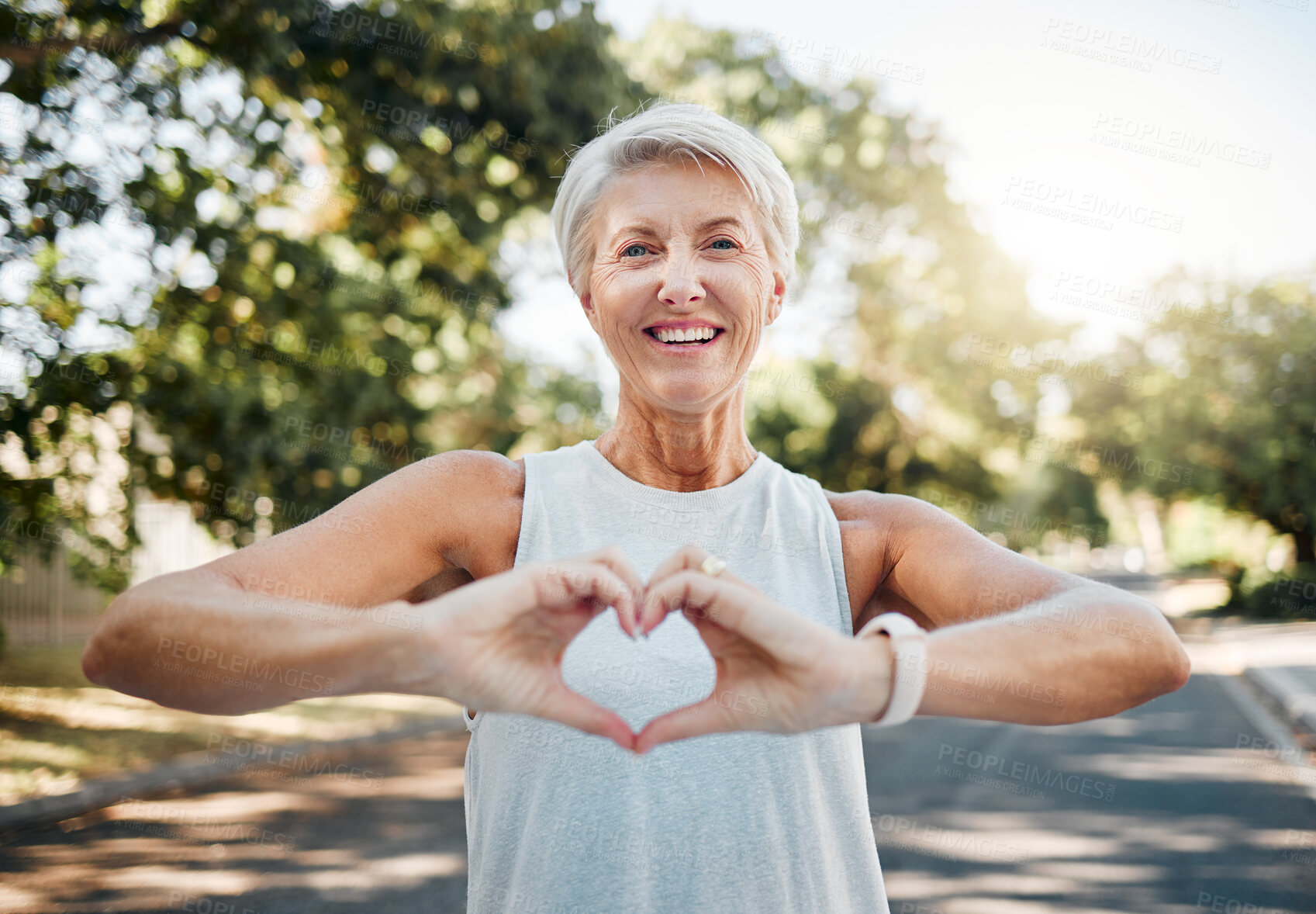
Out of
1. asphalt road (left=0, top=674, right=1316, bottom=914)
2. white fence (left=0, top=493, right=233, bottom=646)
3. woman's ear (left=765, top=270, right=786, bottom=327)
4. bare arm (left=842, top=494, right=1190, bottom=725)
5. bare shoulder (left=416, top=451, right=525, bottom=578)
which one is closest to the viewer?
bare arm (left=842, top=494, right=1190, bottom=725)

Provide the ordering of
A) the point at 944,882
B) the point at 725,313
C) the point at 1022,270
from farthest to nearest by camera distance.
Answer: the point at 1022,270 → the point at 944,882 → the point at 725,313

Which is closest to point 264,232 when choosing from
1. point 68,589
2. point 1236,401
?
point 68,589

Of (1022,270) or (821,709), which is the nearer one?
(821,709)

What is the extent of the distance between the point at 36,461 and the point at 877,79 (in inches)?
760

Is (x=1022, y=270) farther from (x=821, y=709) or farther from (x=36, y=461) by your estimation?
(x=821, y=709)

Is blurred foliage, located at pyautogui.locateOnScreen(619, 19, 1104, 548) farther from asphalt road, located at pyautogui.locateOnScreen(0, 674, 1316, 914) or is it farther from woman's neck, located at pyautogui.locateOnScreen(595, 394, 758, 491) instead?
woman's neck, located at pyautogui.locateOnScreen(595, 394, 758, 491)

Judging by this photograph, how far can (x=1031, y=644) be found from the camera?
1303mm

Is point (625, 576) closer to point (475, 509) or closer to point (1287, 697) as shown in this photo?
point (475, 509)

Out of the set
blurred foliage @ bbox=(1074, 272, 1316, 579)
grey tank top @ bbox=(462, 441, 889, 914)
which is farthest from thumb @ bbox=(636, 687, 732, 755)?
blurred foliage @ bbox=(1074, 272, 1316, 579)

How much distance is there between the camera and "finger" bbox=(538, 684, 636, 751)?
3.97 ft

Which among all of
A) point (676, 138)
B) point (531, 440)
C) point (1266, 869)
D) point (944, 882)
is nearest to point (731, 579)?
point (676, 138)

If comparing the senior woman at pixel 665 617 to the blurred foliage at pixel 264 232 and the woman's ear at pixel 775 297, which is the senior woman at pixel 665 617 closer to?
the woman's ear at pixel 775 297

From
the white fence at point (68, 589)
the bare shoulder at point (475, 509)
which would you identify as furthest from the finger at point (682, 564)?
the white fence at point (68, 589)

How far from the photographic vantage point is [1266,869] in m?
6.46
